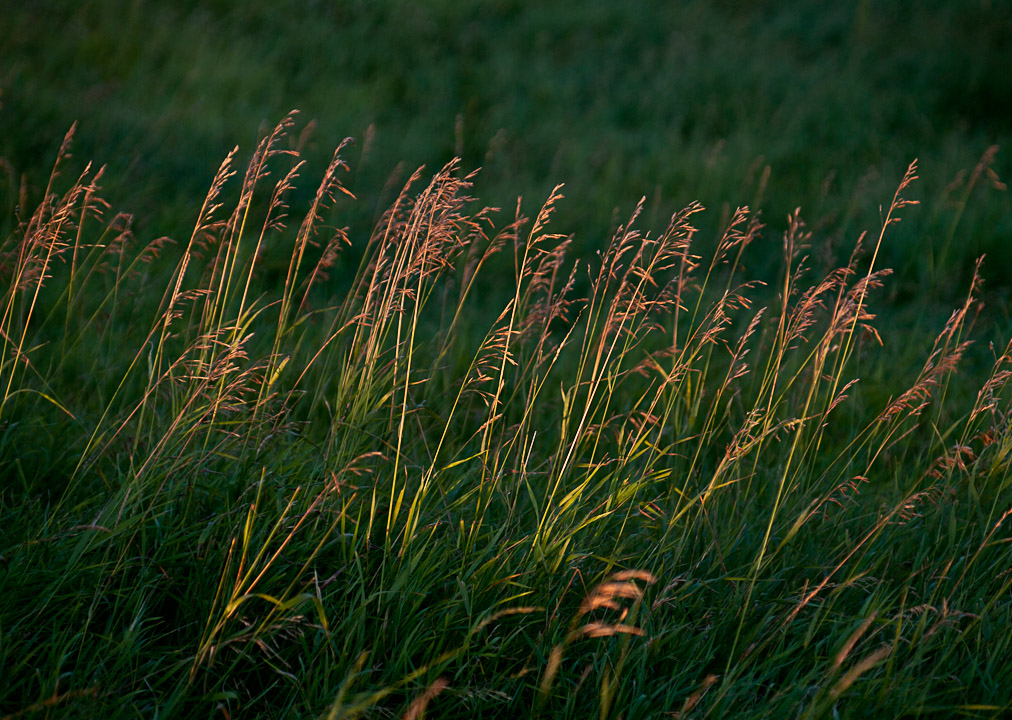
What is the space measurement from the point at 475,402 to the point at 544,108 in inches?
172

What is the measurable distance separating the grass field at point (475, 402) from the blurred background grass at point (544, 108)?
0.15ft

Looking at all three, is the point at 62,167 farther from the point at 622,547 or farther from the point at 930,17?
the point at 930,17

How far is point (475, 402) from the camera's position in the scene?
2.96 m

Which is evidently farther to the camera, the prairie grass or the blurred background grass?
the blurred background grass

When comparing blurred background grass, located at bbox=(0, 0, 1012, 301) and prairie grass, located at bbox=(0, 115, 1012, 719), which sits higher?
blurred background grass, located at bbox=(0, 0, 1012, 301)

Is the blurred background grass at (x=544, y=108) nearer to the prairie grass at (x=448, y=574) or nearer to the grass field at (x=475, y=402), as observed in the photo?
the grass field at (x=475, y=402)

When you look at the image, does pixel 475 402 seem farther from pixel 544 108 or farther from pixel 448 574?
pixel 544 108

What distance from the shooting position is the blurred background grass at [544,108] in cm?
441

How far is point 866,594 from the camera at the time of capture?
201 centimetres

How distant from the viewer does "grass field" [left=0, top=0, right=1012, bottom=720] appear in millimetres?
1624

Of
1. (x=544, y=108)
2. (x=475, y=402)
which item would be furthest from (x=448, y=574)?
(x=544, y=108)

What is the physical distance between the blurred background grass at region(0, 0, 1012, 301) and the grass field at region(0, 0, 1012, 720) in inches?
1.8

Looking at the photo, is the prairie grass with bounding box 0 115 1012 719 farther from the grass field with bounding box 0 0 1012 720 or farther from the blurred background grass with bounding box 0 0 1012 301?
the blurred background grass with bounding box 0 0 1012 301

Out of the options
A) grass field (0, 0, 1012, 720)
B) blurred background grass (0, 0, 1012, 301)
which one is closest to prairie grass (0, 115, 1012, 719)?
A: grass field (0, 0, 1012, 720)
